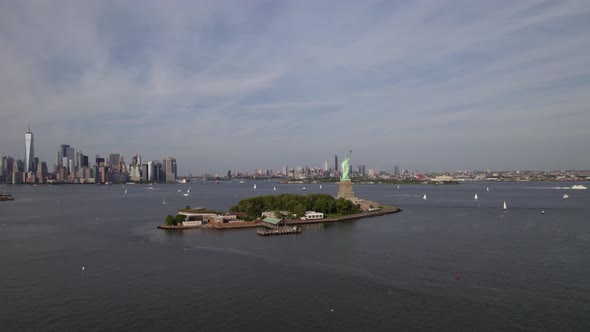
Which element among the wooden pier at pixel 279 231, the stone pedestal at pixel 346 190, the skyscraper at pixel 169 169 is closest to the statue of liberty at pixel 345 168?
the stone pedestal at pixel 346 190

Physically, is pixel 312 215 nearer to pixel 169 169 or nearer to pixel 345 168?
pixel 345 168

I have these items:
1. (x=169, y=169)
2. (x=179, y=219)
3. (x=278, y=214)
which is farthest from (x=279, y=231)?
(x=169, y=169)

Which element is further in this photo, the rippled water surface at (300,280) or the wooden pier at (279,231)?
the wooden pier at (279,231)

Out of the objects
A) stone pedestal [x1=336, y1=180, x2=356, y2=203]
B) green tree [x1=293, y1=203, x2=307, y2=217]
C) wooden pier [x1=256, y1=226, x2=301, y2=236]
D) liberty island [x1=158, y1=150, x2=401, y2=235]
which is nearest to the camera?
wooden pier [x1=256, y1=226, x2=301, y2=236]

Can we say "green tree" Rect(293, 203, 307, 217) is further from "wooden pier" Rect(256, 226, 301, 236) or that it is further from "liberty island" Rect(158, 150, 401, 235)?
"wooden pier" Rect(256, 226, 301, 236)

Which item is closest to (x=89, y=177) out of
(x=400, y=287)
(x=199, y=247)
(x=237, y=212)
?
(x=237, y=212)

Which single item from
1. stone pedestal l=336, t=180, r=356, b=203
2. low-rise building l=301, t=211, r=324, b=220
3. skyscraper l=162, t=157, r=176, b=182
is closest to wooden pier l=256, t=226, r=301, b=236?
low-rise building l=301, t=211, r=324, b=220

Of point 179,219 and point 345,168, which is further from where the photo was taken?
point 345,168

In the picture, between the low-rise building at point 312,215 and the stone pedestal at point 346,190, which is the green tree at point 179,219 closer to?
the low-rise building at point 312,215
